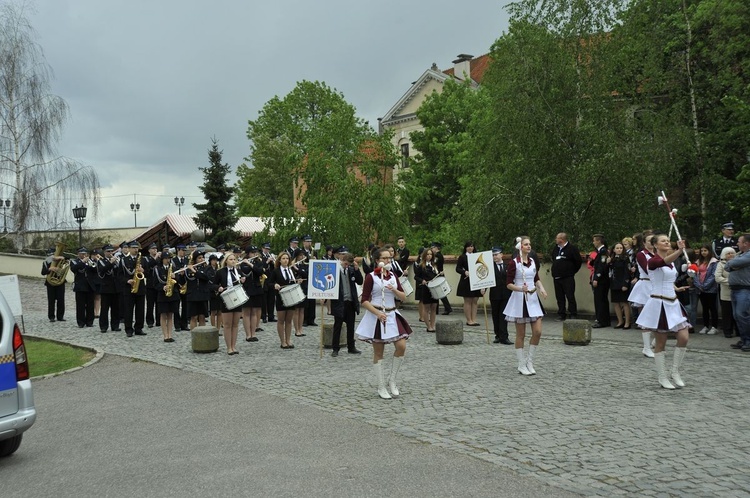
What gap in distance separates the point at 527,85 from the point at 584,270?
7.02m

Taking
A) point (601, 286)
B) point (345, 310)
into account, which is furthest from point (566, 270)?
point (345, 310)

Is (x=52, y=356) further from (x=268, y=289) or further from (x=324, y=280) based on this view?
(x=268, y=289)

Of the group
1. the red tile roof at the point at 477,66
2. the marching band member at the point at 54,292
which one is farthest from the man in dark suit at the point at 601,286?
the red tile roof at the point at 477,66

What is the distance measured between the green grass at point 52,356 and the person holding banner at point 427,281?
25.6 ft

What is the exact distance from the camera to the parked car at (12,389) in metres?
7.52

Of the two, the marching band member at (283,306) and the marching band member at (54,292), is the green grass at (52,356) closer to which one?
the marching band member at (283,306)

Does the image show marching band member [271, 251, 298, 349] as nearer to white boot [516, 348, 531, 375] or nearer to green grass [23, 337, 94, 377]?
green grass [23, 337, 94, 377]

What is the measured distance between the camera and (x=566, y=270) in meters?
19.7

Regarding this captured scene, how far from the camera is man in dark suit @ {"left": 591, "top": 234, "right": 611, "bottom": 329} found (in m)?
18.5

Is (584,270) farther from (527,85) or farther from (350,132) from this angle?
(350,132)

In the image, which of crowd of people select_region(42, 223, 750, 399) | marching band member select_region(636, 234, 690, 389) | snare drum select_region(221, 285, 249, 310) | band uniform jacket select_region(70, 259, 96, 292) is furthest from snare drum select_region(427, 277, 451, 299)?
band uniform jacket select_region(70, 259, 96, 292)

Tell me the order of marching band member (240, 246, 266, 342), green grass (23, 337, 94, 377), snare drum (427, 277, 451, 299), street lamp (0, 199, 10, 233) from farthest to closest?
1. street lamp (0, 199, 10, 233)
2. snare drum (427, 277, 451, 299)
3. marching band member (240, 246, 266, 342)
4. green grass (23, 337, 94, 377)

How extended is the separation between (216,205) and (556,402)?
45345 mm

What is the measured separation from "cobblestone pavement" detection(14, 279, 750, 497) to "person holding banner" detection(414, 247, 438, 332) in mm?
2201
